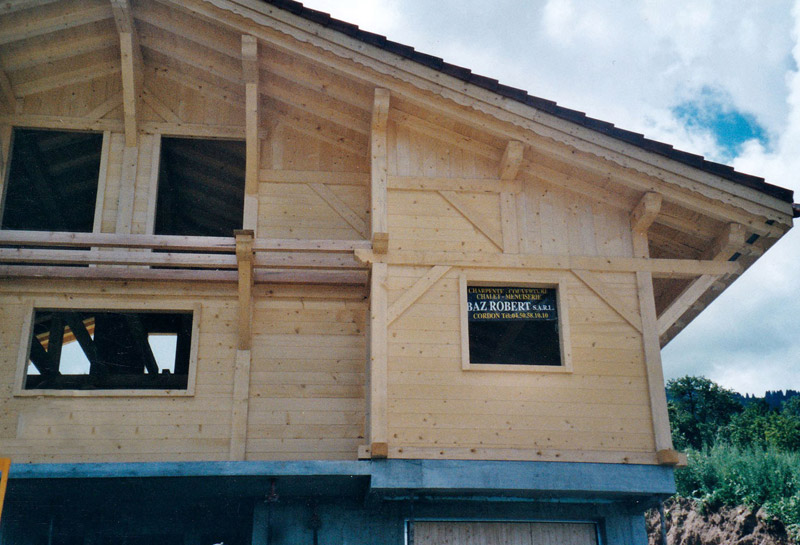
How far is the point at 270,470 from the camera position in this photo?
915cm

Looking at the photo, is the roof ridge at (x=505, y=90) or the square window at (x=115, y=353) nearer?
the roof ridge at (x=505, y=90)

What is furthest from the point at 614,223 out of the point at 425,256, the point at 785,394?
the point at 785,394

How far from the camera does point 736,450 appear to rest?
2419 centimetres

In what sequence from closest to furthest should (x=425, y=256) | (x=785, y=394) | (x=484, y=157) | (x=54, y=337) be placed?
(x=425, y=256) → (x=484, y=157) → (x=54, y=337) → (x=785, y=394)

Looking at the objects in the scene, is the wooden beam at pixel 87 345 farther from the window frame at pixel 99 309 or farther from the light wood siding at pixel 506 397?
the light wood siding at pixel 506 397

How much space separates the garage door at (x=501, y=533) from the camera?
974cm

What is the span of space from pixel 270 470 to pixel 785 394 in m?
53.4

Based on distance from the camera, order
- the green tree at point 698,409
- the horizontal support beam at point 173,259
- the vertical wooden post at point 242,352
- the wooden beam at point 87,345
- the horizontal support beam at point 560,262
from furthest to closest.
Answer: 1. the green tree at point 698,409
2. the wooden beam at point 87,345
3. the horizontal support beam at point 560,262
4. the horizontal support beam at point 173,259
5. the vertical wooden post at point 242,352

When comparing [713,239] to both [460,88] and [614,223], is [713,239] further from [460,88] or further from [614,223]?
[460,88]

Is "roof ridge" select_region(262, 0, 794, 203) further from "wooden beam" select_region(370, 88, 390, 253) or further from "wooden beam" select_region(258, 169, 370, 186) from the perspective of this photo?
"wooden beam" select_region(258, 169, 370, 186)

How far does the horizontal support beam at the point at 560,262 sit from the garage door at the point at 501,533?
10.4 ft

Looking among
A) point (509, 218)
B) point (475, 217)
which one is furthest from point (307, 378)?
point (509, 218)

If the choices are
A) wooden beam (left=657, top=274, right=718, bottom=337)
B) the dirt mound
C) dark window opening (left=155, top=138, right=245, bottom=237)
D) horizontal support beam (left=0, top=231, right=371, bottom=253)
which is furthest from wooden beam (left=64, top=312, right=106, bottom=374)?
the dirt mound

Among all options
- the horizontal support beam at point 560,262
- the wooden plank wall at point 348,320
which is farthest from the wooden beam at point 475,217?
the horizontal support beam at point 560,262
